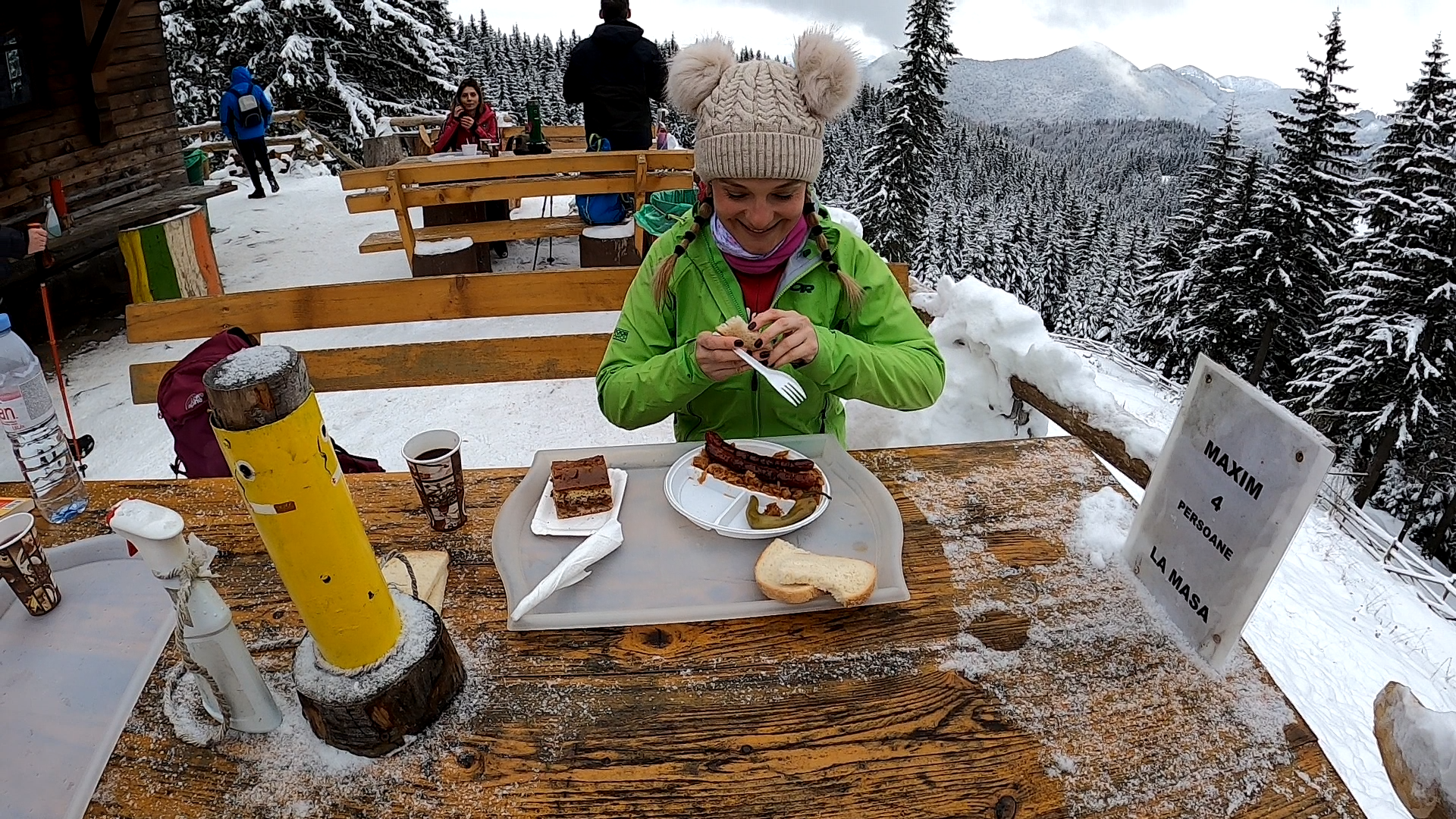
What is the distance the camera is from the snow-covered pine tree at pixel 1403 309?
1947 centimetres

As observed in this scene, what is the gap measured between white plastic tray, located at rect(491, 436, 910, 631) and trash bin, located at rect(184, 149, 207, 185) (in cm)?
1189

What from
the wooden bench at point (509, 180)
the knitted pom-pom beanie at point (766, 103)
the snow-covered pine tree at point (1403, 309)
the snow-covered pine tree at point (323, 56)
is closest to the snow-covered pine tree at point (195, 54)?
the snow-covered pine tree at point (323, 56)

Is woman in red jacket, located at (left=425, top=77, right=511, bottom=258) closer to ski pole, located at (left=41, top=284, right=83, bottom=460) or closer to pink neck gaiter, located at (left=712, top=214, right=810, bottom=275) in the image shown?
ski pole, located at (left=41, top=284, right=83, bottom=460)

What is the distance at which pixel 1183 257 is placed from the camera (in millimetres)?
30375

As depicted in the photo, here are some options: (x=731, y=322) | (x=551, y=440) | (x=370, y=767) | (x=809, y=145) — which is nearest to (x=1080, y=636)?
(x=731, y=322)

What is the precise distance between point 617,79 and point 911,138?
22344 mm

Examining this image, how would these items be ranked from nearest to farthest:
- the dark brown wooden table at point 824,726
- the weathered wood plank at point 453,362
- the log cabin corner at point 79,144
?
the dark brown wooden table at point 824,726 < the weathered wood plank at point 453,362 < the log cabin corner at point 79,144

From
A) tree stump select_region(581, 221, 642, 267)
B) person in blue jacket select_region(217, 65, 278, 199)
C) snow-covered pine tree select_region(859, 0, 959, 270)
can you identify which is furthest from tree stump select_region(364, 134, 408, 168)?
snow-covered pine tree select_region(859, 0, 959, 270)

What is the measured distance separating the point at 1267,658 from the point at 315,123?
84.1ft

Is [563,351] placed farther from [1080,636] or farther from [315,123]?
→ [315,123]

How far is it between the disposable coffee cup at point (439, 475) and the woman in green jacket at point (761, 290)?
615 millimetres

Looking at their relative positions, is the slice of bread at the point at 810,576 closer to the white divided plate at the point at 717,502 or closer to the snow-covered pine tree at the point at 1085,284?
the white divided plate at the point at 717,502

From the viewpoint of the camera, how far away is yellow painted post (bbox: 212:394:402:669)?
894 millimetres

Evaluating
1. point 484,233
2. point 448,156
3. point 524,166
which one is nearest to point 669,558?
point 524,166
